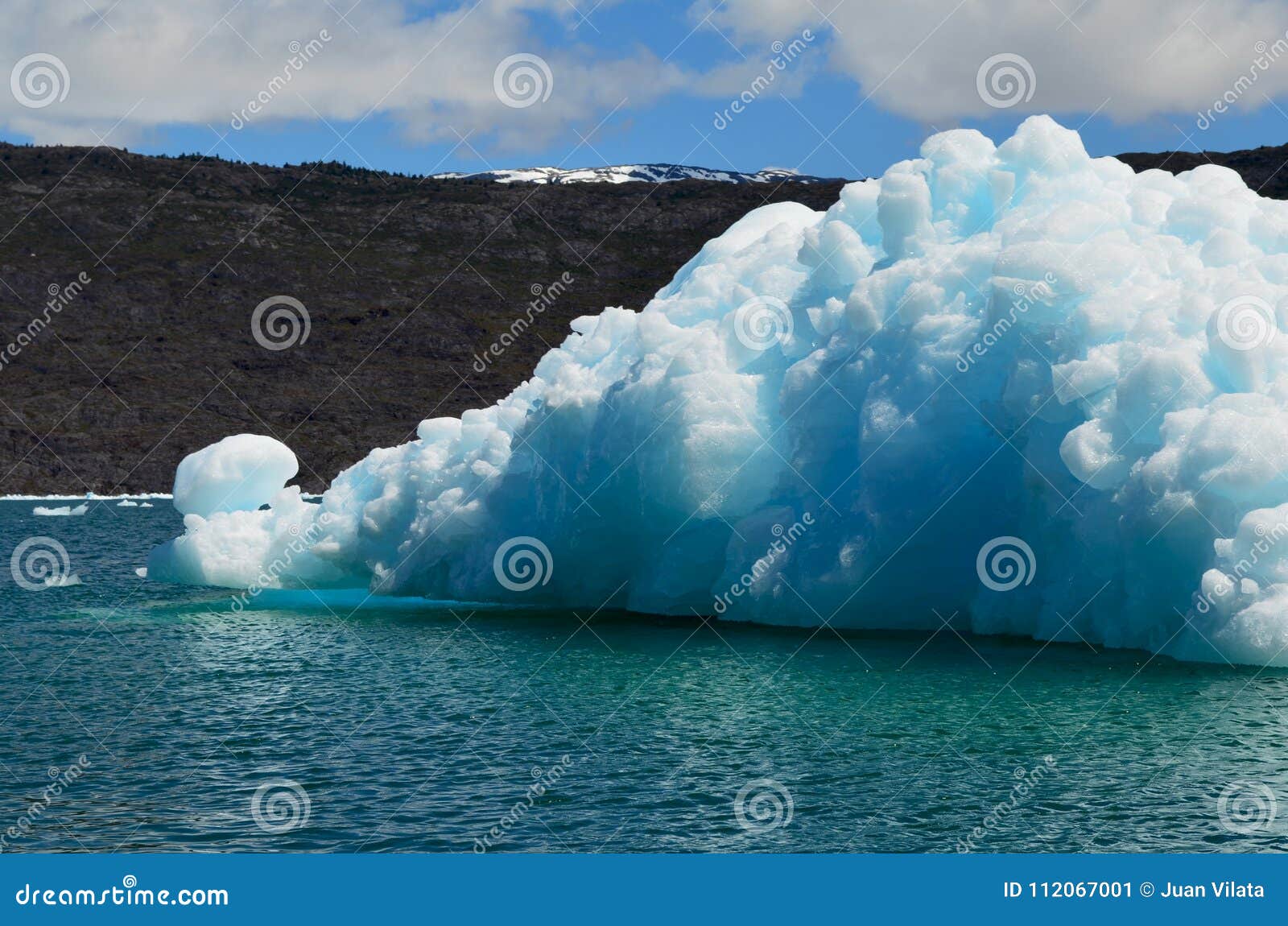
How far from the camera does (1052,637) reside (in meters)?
23.8

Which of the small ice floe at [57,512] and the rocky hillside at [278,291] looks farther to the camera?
the rocky hillside at [278,291]

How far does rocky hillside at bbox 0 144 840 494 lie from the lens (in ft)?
375

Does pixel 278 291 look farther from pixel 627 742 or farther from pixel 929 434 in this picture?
pixel 627 742

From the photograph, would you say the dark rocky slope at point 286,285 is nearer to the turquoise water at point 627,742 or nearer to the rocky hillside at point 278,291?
the rocky hillside at point 278,291

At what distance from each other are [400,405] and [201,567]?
87003 millimetres

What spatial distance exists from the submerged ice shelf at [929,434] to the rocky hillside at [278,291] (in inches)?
3018

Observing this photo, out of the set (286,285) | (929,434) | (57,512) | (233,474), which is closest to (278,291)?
(286,285)

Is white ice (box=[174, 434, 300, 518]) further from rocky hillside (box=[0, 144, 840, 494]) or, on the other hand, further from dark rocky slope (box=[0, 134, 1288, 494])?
dark rocky slope (box=[0, 134, 1288, 494])

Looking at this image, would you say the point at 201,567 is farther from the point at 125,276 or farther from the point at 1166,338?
the point at 125,276

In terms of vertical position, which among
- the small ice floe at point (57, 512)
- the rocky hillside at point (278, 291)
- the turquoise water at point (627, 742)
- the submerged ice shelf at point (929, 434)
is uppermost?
the rocky hillside at point (278, 291)

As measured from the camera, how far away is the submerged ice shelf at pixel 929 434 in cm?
2184

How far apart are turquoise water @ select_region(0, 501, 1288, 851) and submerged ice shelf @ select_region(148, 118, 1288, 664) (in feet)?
3.54

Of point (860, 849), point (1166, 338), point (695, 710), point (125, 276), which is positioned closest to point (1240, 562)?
point (1166, 338)

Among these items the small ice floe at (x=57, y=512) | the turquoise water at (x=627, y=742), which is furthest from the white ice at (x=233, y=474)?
the small ice floe at (x=57, y=512)
